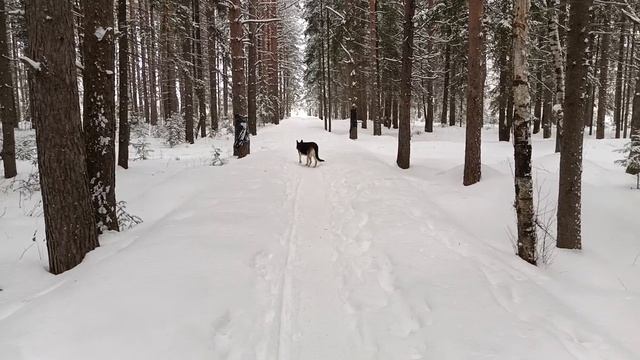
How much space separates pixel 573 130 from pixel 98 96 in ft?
24.2

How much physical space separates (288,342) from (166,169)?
36.1ft

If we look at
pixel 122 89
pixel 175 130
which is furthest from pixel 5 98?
pixel 175 130

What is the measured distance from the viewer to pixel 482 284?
5.38 m

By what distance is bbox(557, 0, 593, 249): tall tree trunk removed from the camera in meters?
6.50

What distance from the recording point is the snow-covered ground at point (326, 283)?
3982 mm

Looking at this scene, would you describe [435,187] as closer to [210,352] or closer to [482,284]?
[482,284]

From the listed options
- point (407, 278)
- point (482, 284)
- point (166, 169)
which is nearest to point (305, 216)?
point (407, 278)

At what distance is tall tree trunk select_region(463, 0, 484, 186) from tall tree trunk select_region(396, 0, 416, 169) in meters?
2.16

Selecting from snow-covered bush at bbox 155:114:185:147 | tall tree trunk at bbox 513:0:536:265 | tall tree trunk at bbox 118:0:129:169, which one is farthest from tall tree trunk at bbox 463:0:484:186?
→ snow-covered bush at bbox 155:114:185:147

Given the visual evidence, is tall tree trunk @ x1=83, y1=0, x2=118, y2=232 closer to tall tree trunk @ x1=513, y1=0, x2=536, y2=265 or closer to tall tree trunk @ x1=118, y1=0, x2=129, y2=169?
tall tree trunk @ x1=513, y1=0, x2=536, y2=265

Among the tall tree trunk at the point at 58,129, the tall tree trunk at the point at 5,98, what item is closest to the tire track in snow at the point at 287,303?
the tall tree trunk at the point at 58,129

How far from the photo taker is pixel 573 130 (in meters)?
6.77

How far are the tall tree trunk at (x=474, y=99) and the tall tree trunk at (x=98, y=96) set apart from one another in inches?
334

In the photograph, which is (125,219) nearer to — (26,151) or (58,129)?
(58,129)
